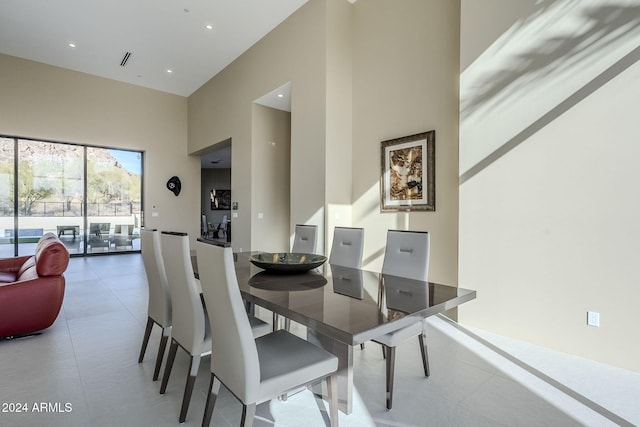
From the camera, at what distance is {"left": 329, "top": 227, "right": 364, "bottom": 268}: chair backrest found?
3.02m

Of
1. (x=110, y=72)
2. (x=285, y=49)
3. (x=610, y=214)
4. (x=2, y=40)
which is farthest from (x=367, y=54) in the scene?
(x=2, y=40)

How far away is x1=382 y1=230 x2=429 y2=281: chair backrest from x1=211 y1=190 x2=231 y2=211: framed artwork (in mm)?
12693

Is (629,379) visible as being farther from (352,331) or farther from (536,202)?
(352,331)

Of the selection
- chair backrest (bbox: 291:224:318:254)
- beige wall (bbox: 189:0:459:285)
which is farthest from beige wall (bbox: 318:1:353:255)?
chair backrest (bbox: 291:224:318:254)

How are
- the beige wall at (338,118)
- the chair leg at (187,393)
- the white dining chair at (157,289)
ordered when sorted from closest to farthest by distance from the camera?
1. the chair leg at (187,393)
2. the white dining chair at (157,289)
3. the beige wall at (338,118)

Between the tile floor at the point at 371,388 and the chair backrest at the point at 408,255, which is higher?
the chair backrest at the point at 408,255

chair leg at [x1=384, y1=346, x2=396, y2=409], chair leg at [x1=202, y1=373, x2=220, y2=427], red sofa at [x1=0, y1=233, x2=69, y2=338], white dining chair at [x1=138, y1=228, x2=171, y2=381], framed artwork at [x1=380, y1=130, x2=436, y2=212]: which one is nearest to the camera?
chair leg at [x1=202, y1=373, x2=220, y2=427]

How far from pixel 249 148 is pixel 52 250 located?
389cm

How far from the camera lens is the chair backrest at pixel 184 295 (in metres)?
1.85

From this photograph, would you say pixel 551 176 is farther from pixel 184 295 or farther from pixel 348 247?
pixel 184 295

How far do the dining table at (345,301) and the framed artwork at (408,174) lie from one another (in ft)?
6.35

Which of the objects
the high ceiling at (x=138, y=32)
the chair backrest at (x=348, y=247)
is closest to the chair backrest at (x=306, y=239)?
the chair backrest at (x=348, y=247)

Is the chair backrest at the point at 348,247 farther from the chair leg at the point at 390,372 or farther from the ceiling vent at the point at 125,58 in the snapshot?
the ceiling vent at the point at 125,58

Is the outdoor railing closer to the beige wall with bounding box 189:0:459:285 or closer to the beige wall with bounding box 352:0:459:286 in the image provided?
the beige wall with bounding box 189:0:459:285
